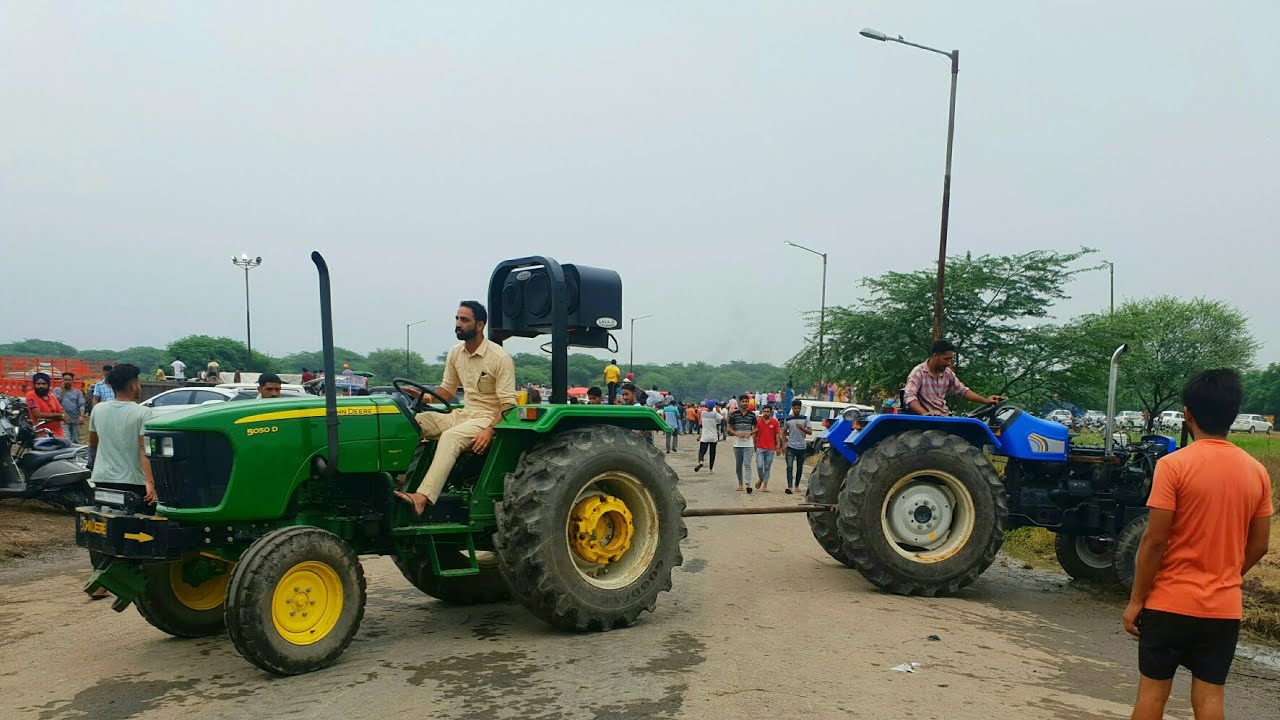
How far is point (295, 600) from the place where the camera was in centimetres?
562

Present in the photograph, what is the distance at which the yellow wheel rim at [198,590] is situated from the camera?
648 cm

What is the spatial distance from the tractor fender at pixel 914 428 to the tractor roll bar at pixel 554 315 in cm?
307

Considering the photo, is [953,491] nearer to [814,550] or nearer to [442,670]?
A: [814,550]

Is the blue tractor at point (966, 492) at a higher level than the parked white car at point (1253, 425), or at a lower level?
higher

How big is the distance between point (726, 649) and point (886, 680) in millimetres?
1063

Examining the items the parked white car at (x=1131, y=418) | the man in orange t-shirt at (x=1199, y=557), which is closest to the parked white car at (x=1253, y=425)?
the parked white car at (x=1131, y=418)

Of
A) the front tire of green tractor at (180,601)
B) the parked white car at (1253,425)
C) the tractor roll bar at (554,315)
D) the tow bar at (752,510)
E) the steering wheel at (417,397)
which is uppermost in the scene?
the tractor roll bar at (554,315)

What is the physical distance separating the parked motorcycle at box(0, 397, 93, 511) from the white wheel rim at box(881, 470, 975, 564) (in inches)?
354

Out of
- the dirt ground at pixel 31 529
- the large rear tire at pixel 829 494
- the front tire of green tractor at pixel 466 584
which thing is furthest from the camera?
the dirt ground at pixel 31 529

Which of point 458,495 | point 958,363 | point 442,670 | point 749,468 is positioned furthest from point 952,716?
point 958,363

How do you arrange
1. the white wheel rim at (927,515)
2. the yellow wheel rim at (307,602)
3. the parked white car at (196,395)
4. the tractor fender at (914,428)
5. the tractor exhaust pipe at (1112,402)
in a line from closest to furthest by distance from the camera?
the yellow wheel rim at (307,602)
the tractor exhaust pipe at (1112,402)
the white wheel rim at (927,515)
the tractor fender at (914,428)
the parked white car at (196,395)

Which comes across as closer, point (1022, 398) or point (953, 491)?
point (953, 491)

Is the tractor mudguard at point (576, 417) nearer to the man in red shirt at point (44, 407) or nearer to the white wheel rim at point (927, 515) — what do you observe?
the white wheel rim at point (927, 515)

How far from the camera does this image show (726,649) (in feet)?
20.4
